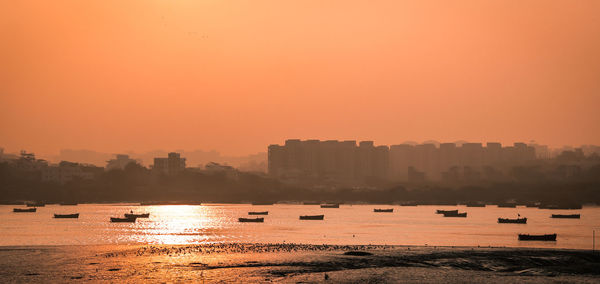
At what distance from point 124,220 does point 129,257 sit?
413ft

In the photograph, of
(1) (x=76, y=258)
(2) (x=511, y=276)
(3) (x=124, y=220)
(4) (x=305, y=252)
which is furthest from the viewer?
(3) (x=124, y=220)

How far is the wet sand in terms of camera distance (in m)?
53.0

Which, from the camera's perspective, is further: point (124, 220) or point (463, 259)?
point (124, 220)

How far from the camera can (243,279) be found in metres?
51.8

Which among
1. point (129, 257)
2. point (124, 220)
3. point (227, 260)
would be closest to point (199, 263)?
point (227, 260)

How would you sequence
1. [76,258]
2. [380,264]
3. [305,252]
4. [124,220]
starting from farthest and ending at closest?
[124,220] < [305,252] < [76,258] < [380,264]

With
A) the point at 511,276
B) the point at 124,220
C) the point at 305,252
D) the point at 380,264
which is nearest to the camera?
the point at 511,276

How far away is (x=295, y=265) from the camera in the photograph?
59.6m

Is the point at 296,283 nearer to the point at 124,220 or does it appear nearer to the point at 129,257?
the point at 129,257

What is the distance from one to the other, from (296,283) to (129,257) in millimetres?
21636

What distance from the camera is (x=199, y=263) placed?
60.5 metres

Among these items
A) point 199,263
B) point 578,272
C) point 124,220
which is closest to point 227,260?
point 199,263

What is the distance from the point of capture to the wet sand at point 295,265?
52969 millimetres

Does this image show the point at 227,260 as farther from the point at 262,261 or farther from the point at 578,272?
the point at 578,272
